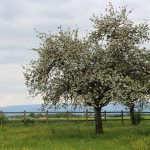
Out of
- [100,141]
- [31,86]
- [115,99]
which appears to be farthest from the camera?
[31,86]

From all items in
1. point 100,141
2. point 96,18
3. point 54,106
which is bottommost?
point 100,141

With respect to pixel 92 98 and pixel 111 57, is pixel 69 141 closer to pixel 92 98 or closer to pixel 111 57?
pixel 92 98

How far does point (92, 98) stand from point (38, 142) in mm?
8761

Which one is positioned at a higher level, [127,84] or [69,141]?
[127,84]

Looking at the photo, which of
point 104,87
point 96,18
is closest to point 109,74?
point 104,87

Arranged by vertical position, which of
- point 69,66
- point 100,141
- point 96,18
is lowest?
point 100,141

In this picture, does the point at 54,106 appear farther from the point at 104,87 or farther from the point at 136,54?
the point at 136,54

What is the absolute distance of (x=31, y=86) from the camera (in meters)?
→ 43.8

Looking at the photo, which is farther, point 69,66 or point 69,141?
point 69,66

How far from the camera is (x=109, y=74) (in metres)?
41.8

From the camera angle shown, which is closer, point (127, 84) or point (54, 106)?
point (127, 84)

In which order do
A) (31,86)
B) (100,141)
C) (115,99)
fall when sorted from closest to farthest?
(100,141) → (115,99) → (31,86)

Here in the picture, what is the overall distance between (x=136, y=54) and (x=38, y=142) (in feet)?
40.8

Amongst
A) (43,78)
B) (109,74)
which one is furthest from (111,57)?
(43,78)
